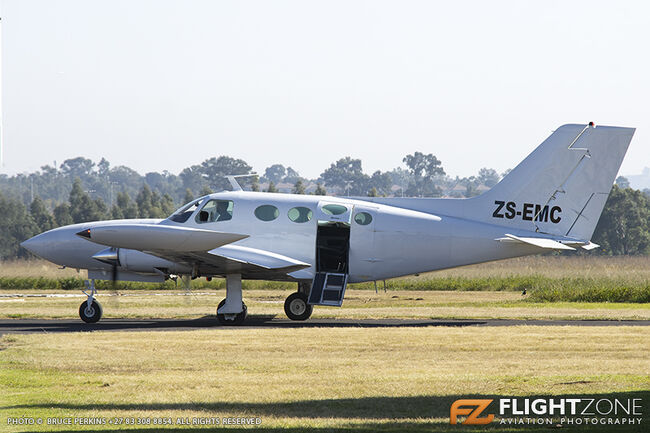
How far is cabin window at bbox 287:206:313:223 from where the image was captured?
2278 cm

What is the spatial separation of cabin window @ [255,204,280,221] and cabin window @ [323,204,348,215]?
1234 mm

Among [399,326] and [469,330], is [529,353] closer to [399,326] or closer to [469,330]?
[469,330]

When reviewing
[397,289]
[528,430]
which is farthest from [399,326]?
[397,289]

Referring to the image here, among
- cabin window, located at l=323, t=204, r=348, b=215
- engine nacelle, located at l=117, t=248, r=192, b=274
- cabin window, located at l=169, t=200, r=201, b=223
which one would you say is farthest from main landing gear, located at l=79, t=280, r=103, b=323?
cabin window, located at l=323, t=204, r=348, b=215

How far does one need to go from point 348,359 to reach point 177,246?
5179mm

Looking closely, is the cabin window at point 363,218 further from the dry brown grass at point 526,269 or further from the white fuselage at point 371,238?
the dry brown grass at point 526,269

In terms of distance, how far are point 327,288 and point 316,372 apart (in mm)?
8912

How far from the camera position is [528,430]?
377 inches

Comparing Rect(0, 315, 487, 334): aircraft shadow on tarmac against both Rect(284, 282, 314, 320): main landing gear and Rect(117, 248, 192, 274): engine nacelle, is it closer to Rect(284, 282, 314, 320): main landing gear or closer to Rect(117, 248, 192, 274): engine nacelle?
Rect(284, 282, 314, 320): main landing gear

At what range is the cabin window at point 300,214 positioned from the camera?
897 inches

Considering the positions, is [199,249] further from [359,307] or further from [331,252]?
[359,307]

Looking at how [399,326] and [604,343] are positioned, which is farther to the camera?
[399,326]

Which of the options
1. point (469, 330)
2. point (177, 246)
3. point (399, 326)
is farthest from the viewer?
point (399, 326)

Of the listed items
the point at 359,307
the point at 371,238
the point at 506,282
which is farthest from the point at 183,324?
the point at 506,282
